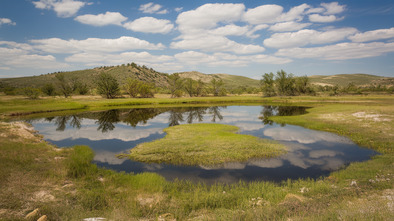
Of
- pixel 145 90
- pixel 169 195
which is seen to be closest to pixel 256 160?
pixel 169 195

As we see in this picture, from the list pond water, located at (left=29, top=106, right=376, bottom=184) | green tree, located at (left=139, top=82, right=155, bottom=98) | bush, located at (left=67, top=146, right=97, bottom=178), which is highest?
green tree, located at (left=139, top=82, right=155, bottom=98)

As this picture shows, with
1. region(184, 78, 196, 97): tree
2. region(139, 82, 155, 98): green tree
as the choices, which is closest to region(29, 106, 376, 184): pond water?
region(139, 82, 155, 98): green tree

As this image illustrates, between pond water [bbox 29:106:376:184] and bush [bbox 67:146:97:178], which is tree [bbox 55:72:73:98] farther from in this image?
bush [bbox 67:146:97:178]

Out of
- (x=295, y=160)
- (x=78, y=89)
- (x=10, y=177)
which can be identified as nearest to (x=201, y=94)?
(x=78, y=89)

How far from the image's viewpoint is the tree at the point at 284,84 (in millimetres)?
98312

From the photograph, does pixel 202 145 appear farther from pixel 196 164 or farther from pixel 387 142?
pixel 387 142

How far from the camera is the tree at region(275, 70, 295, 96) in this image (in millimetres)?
98312

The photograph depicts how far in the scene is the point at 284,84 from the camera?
98.0 meters

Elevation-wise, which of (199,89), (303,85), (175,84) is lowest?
(199,89)

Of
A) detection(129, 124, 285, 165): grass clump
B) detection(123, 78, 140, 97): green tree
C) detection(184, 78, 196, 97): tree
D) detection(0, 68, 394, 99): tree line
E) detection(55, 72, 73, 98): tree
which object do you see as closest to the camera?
detection(129, 124, 285, 165): grass clump

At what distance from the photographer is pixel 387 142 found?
63.0 ft

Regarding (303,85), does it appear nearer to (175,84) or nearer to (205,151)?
(175,84)

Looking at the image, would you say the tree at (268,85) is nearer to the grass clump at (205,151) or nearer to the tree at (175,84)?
the tree at (175,84)

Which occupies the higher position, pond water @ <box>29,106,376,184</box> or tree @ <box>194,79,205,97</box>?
tree @ <box>194,79,205,97</box>
